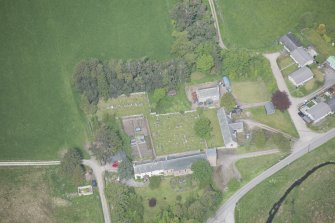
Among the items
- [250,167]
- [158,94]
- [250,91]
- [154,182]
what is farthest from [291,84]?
[154,182]

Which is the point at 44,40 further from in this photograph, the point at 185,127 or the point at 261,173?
the point at 261,173

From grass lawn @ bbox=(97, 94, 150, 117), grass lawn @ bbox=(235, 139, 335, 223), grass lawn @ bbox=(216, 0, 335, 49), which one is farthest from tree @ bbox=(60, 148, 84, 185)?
grass lawn @ bbox=(216, 0, 335, 49)

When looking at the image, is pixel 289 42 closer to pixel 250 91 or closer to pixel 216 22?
pixel 250 91

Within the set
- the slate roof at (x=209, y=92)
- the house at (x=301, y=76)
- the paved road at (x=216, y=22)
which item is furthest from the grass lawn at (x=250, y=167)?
the paved road at (x=216, y=22)

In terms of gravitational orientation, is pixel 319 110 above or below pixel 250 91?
below

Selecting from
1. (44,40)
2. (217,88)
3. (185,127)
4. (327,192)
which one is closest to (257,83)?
(217,88)
